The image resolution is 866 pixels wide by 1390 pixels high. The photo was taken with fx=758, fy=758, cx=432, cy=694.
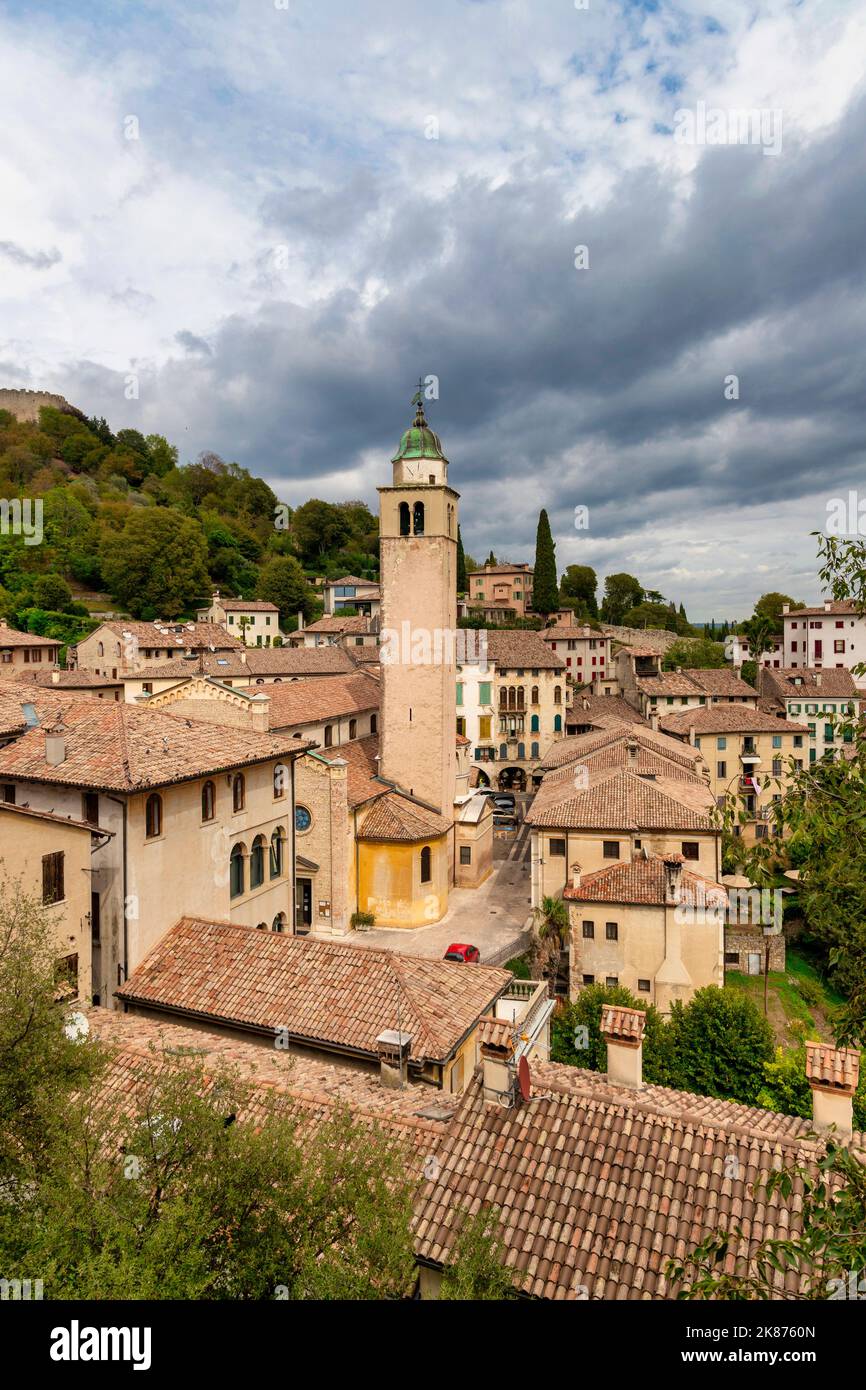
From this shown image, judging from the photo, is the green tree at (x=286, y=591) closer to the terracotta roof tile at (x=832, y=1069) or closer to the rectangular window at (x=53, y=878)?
the rectangular window at (x=53, y=878)

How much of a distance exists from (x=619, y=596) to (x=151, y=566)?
79.2 meters

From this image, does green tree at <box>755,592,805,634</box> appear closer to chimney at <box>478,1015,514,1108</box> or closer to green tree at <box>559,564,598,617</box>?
green tree at <box>559,564,598,617</box>

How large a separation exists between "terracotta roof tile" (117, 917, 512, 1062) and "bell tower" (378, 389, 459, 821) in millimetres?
17669

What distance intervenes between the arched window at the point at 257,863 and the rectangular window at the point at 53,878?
7.96 meters

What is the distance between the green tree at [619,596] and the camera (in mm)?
132000

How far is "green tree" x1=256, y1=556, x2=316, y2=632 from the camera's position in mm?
105938

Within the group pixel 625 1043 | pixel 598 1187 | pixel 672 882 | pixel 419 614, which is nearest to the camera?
pixel 598 1187

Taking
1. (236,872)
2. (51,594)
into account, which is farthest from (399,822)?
(51,594)

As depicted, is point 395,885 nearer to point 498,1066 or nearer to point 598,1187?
point 498,1066

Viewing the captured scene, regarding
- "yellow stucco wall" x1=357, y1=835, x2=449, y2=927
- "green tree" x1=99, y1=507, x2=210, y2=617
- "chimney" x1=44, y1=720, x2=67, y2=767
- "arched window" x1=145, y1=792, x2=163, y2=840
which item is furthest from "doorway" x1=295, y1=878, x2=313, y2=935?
"green tree" x1=99, y1=507, x2=210, y2=617

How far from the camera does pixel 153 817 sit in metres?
20.2

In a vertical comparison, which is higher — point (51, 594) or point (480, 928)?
point (51, 594)

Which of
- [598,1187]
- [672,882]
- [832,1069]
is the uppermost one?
[832,1069]

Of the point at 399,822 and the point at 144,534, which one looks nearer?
the point at 399,822
